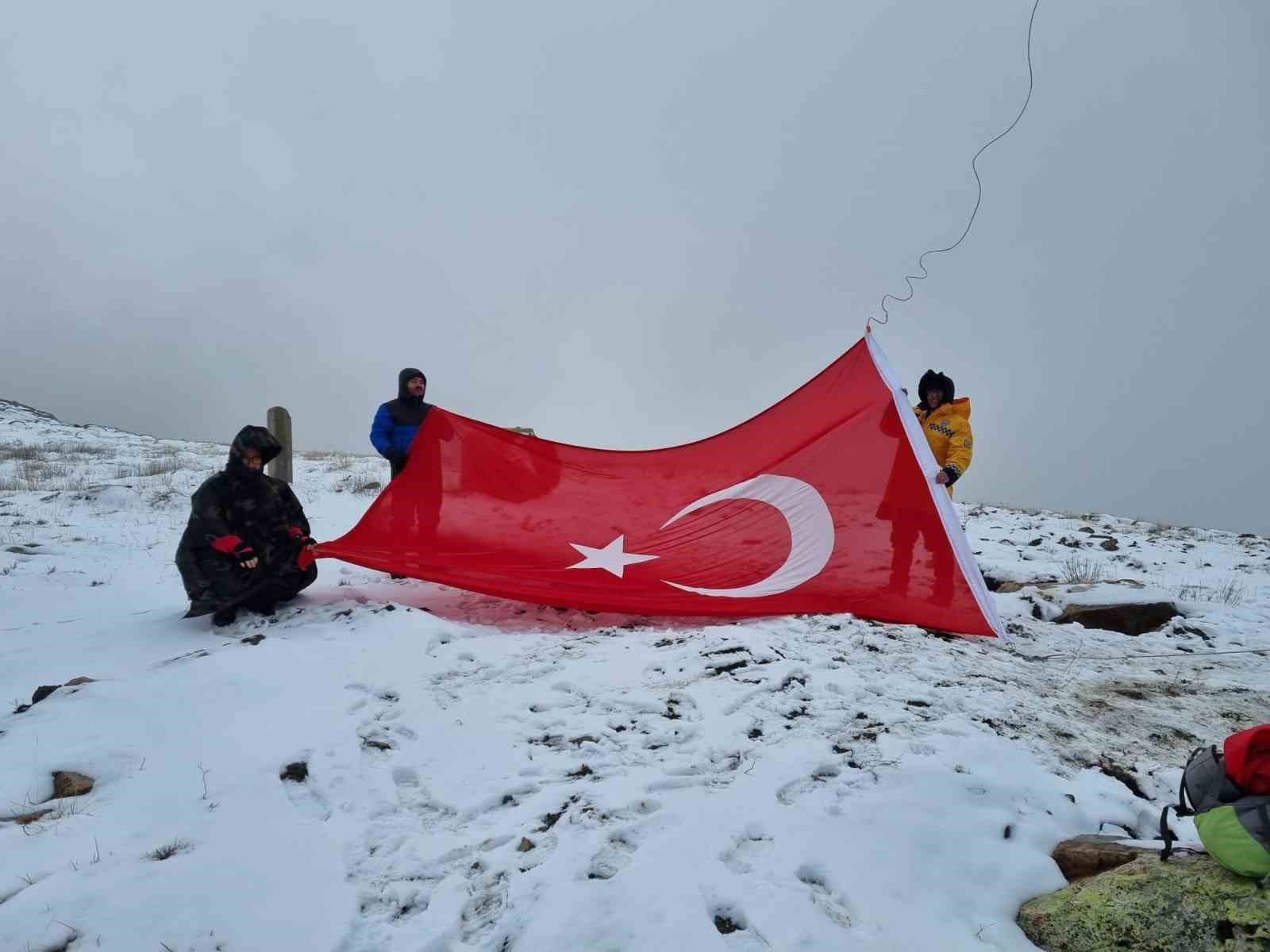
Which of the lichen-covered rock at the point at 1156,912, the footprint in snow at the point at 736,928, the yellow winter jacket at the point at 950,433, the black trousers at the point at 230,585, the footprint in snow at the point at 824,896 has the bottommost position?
the footprint in snow at the point at 736,928

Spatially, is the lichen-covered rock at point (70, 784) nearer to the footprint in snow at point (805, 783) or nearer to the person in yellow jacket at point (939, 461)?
→ the footprint in snow at point (805, 783)

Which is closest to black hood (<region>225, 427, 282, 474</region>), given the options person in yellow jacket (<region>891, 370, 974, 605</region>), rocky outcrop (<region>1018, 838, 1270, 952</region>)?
person in yellow jacket (<region>891, 370, 974, 605</region>)

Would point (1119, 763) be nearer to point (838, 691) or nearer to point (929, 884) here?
point (838, 691)

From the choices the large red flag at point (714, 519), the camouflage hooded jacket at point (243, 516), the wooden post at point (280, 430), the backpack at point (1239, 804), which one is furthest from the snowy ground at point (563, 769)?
the wooden post at point (280, 430)

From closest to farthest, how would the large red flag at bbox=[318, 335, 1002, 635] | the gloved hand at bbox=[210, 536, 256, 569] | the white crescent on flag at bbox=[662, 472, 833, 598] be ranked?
the gloved hand at bbox=[210, 536, 256, 569], the large red flag at bbox=[318, 335, 1002, 635], the white crescent on flag at bbox=[662, 472, 833, 598]

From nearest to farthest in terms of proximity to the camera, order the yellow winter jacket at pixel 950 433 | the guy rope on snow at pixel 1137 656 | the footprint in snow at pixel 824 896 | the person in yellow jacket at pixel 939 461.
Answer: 1. the footprint in snow at pixel 824 896
2. the guy rope on snow at pixel 1137 656
3. the person in yellow jacket at pixel 939 461
4. the yellow winter jacket at pixel 950 433

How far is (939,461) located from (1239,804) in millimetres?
4031

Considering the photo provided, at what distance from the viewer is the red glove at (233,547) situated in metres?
4.57

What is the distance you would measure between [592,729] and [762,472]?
116 inches

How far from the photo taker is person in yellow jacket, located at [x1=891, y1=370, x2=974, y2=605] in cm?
475

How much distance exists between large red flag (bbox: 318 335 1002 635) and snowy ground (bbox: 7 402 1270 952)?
0.95 ft

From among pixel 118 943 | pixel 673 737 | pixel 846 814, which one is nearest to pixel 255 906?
pixel 118 943

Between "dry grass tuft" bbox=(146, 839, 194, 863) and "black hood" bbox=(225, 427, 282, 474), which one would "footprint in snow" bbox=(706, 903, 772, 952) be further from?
"black hood" bbox=(225, 427, 282, 474)

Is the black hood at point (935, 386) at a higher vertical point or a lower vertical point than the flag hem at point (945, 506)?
higher
